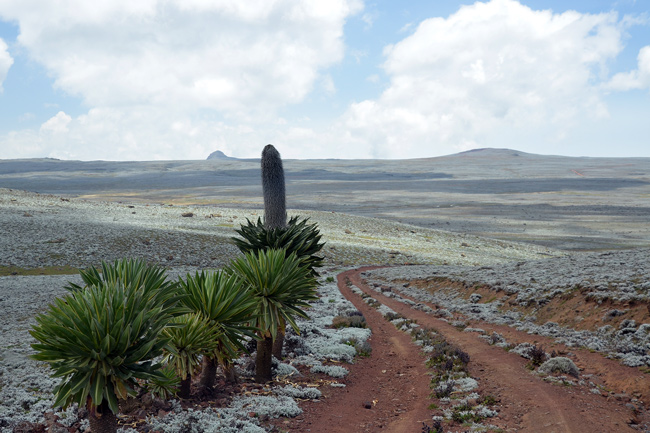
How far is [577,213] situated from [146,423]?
92624 mm

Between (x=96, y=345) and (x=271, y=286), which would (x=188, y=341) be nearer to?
(x=96, y=345)

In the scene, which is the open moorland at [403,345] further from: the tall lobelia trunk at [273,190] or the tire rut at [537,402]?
the tall lobelia trunk at [273,190]

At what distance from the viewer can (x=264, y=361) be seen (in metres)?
10.0

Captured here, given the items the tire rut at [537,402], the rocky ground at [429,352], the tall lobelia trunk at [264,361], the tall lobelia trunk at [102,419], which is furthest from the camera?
the tall lobelia trunk at [264,361]

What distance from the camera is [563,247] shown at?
2083 inches

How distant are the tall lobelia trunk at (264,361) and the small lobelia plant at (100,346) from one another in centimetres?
327

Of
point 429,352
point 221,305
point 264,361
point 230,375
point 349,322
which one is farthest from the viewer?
point 349,322

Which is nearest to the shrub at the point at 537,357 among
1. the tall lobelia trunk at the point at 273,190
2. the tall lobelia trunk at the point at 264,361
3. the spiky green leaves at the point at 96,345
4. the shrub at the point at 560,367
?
the shrub at the point at 560,367

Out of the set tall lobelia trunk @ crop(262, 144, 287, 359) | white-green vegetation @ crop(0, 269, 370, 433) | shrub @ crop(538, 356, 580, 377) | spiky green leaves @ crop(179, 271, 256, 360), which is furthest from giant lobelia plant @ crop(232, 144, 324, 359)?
shrub @ crop(538, 356, 580, 377)

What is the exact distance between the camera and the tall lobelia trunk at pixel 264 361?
32.7ft

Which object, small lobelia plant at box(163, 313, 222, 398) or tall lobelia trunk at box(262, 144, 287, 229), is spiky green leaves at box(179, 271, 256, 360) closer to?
small lobelia plant at box(163, 313, 222, 398)

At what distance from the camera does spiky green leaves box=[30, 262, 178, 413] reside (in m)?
6.24

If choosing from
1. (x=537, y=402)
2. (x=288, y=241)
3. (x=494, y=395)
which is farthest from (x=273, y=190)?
(x=537, y=402)

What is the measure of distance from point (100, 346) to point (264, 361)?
13.9ft
